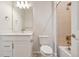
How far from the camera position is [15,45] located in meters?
1.66

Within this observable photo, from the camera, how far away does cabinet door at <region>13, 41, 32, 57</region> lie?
1.65 meters

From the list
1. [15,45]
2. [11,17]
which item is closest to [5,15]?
[11,17]

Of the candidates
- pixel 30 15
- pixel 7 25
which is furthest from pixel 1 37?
pixel 30 15

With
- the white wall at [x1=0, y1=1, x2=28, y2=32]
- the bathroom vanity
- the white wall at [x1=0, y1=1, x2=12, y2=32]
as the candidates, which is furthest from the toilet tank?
the white wall at [x1=0, y1=1, x2=12, y2=32]

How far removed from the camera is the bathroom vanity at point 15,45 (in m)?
1.62

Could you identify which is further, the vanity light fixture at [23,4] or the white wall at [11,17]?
the vanity light fixture at [23,4]

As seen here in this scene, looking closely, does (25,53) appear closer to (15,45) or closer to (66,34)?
(15,45)

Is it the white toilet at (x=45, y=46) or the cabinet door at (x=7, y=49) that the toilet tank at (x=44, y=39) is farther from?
the cabinet door at (x=7, y=49)

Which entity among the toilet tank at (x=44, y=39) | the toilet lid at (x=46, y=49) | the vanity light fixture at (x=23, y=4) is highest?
the vanity light fixture at (x=23, y=4)

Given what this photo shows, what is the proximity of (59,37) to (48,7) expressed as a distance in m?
0.45

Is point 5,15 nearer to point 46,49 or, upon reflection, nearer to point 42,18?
point 42,18

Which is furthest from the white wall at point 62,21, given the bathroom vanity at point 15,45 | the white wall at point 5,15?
the white wall at point 5,15

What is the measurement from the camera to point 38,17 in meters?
1.63

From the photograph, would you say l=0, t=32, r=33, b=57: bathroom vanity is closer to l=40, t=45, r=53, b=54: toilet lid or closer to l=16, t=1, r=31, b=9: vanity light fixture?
l=40, t=45, r=53, b=54: toilet lid
